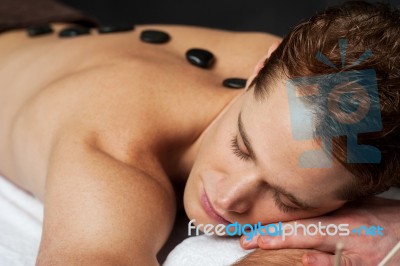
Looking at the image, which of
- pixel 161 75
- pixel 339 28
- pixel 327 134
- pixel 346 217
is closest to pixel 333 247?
pixel 346 217

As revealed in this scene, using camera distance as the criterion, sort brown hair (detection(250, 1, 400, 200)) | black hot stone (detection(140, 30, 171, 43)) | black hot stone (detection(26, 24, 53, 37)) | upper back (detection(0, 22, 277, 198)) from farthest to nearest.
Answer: black hot stone (detection(26, 24, 53, 37)), black hot stone (detection(140, 30, 171, 43)), upper back (detection(0, 22, 277, 198)), brown hair (detection(250, 1, 400, 200))

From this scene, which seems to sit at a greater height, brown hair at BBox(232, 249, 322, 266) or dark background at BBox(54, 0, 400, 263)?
brown hair at BBox(232, 249, 322, 266)

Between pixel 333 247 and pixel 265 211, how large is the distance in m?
0.10

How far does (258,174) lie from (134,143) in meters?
0.23

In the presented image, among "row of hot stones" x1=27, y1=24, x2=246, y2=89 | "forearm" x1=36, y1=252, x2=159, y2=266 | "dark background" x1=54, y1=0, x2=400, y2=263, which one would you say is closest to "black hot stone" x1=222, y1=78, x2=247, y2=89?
"row of hot stones" x1=27, y1=24, x2=246, y2=89

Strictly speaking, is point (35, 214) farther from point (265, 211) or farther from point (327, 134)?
point (327, 134)

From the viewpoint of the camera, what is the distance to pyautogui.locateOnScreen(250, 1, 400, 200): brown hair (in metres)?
0.75

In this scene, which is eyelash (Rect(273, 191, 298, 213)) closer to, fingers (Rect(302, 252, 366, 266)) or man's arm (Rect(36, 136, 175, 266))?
fingers (Rect(302, 252, 366, 266))

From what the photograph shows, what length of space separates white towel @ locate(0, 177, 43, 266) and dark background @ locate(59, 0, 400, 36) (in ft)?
2.86

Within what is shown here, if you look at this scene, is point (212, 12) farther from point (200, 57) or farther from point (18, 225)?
point (18, 225)

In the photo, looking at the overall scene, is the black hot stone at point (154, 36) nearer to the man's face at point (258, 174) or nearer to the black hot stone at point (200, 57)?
the black hot stone at point (200, 57)

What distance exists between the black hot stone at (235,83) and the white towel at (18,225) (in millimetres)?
406

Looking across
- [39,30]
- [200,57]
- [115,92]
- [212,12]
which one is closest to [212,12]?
[212,12]

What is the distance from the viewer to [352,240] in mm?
842
